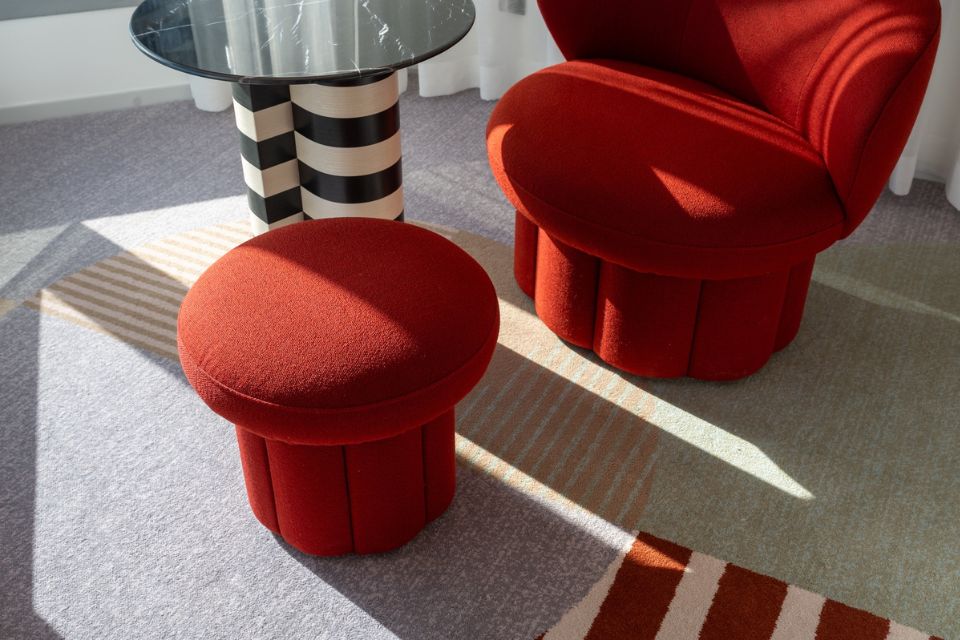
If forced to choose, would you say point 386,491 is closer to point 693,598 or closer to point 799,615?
point 693,598

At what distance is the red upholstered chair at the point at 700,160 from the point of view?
6.19ft

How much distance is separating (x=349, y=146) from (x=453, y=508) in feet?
2.51

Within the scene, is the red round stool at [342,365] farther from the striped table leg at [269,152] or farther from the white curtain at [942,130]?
the white curtain at [942,130]

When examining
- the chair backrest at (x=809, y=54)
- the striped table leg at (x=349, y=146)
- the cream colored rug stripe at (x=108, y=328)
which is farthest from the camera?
the cream colored rug stripe at (x=108, y=328)

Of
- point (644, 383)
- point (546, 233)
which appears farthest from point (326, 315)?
point (644, 383)

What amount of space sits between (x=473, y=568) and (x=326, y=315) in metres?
0.52

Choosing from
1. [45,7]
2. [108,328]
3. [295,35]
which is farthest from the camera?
[45,7]

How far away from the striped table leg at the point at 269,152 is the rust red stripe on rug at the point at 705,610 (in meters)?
1.07

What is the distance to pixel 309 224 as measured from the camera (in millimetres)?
1835

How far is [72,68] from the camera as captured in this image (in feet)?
10.6

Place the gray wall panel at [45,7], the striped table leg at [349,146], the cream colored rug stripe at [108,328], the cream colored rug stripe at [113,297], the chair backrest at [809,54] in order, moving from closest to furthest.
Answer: the chair backrest at [809,54]
the striped table leg at [349,146]
the cream colored rug stripe at [108,328]
the cream colored rug stripe at [113,297]
the gray wall panel at [45,7]

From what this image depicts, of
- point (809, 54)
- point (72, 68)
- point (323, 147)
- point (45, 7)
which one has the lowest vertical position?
A: point (72, 68)

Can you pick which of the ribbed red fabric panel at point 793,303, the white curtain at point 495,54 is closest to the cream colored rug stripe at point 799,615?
the ribbed red fabric panel at point 793,303

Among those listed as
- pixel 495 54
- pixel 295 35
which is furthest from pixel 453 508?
pixel 495 54
